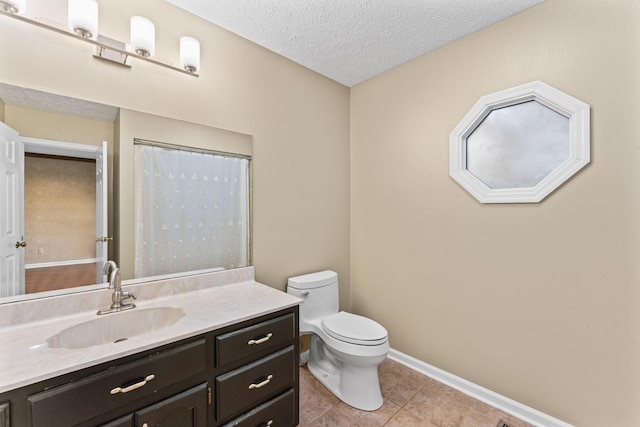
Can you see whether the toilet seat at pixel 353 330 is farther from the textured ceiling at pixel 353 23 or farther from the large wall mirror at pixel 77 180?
the textured ceiling at pixel 353 23

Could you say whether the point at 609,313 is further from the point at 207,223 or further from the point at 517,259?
the point at 207,223

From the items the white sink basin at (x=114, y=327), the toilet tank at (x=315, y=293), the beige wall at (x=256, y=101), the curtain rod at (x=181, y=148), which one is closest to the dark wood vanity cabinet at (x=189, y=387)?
the white sink basin at (x=114, y=327)

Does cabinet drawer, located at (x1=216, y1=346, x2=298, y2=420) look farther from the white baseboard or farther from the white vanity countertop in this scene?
the white baseboard

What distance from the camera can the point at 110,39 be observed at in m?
1.40

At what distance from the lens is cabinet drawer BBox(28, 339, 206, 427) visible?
860 millimetres

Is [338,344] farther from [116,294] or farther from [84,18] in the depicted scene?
[84,18]

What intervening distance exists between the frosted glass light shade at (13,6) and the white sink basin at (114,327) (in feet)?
4.41

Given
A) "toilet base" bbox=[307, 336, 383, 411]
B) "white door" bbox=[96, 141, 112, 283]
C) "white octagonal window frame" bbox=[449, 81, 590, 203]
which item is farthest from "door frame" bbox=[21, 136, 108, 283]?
"white octagonal window frame" bbox=[449, 81, 590, 203]

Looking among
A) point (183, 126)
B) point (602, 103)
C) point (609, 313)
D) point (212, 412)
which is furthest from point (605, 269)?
point (183, 126)

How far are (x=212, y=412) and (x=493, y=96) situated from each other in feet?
7.66

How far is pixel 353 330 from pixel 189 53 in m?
2.00

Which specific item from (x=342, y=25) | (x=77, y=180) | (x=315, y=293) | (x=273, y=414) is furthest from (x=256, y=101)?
(x=273, y=414)

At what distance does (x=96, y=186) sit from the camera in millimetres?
1413

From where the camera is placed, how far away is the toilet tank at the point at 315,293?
2.11 meters
